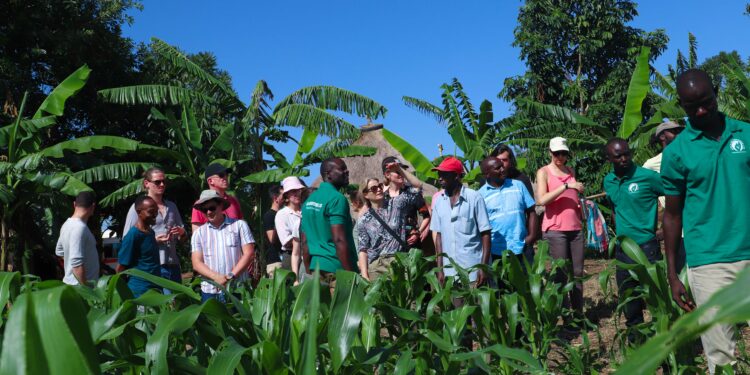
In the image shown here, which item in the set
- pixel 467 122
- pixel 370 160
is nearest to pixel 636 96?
pixel 467 122

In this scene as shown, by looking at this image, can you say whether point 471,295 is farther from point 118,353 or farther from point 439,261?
point 118,353

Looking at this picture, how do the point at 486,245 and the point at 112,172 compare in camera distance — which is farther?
the point at 112,172

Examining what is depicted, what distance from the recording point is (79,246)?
216 inches

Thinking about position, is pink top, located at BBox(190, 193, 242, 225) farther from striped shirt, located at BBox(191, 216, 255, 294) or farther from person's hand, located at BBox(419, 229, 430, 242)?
person's hand, located at BBox(419, 229, 430, 242)

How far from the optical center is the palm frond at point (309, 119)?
13.2m

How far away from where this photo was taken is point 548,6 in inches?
947

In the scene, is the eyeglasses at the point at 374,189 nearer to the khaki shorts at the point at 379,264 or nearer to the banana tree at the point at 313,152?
the khaki shorts at the point at 379,264

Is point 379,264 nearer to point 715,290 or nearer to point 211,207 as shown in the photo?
point 211,207

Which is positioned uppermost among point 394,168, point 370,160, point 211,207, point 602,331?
point 370,160

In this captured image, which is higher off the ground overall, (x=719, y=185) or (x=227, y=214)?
(x=227, y=214)

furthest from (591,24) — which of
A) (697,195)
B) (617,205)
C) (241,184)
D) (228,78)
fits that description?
(697,195)

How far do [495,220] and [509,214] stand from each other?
126 millimetres

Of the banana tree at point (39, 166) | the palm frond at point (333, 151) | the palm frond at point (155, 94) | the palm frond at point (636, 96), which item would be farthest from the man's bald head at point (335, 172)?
the palm frond at point (155, 94)

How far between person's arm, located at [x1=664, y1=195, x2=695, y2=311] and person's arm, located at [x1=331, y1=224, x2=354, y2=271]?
239 centimetres
